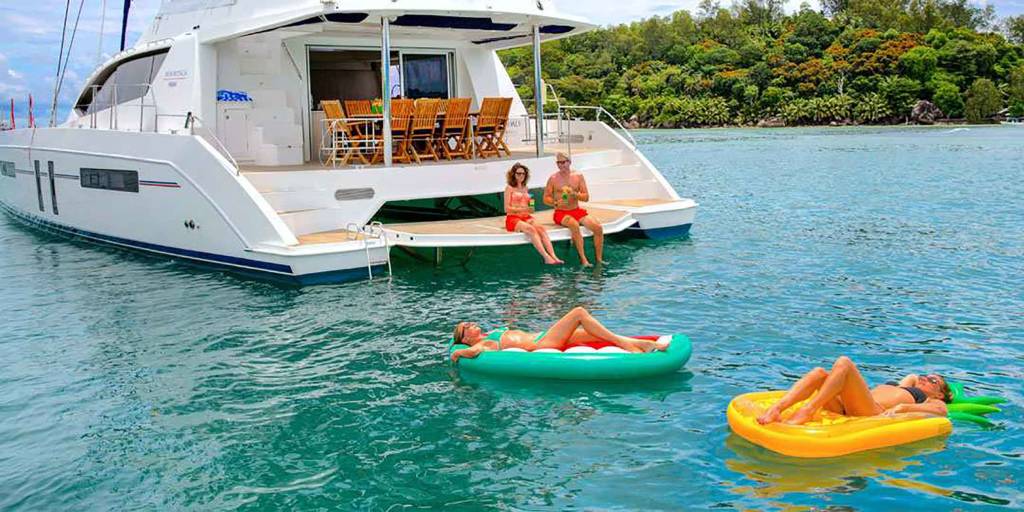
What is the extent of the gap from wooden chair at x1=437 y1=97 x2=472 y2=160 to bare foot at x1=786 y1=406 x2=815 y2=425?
8864 millimetres

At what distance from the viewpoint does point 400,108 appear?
14.0m

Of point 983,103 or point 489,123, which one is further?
point 983,103

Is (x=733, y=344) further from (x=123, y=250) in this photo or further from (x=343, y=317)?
(x=123, y=250)

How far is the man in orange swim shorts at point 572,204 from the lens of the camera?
41.2ft

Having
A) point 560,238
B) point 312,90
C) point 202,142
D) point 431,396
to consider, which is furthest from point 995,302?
point 312,90

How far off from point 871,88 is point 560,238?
75.5 m

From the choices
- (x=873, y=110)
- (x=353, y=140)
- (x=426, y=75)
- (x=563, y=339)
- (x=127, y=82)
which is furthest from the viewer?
(x=873, y=110)

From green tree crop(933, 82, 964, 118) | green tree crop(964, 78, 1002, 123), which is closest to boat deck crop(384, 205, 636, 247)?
green tree crop(964, 78, 1002, 123)

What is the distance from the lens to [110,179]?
45.7 feet

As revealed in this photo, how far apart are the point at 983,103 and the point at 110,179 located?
74.8 metres

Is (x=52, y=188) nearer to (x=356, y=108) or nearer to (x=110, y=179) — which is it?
(x=110, y=179)

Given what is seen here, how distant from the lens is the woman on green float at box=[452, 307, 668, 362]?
26.2 ft

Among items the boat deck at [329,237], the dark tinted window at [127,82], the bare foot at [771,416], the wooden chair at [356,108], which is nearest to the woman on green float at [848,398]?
the bare foot at [771,416]

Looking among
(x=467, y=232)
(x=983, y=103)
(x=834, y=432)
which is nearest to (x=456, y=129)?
(x=467, y=232)
